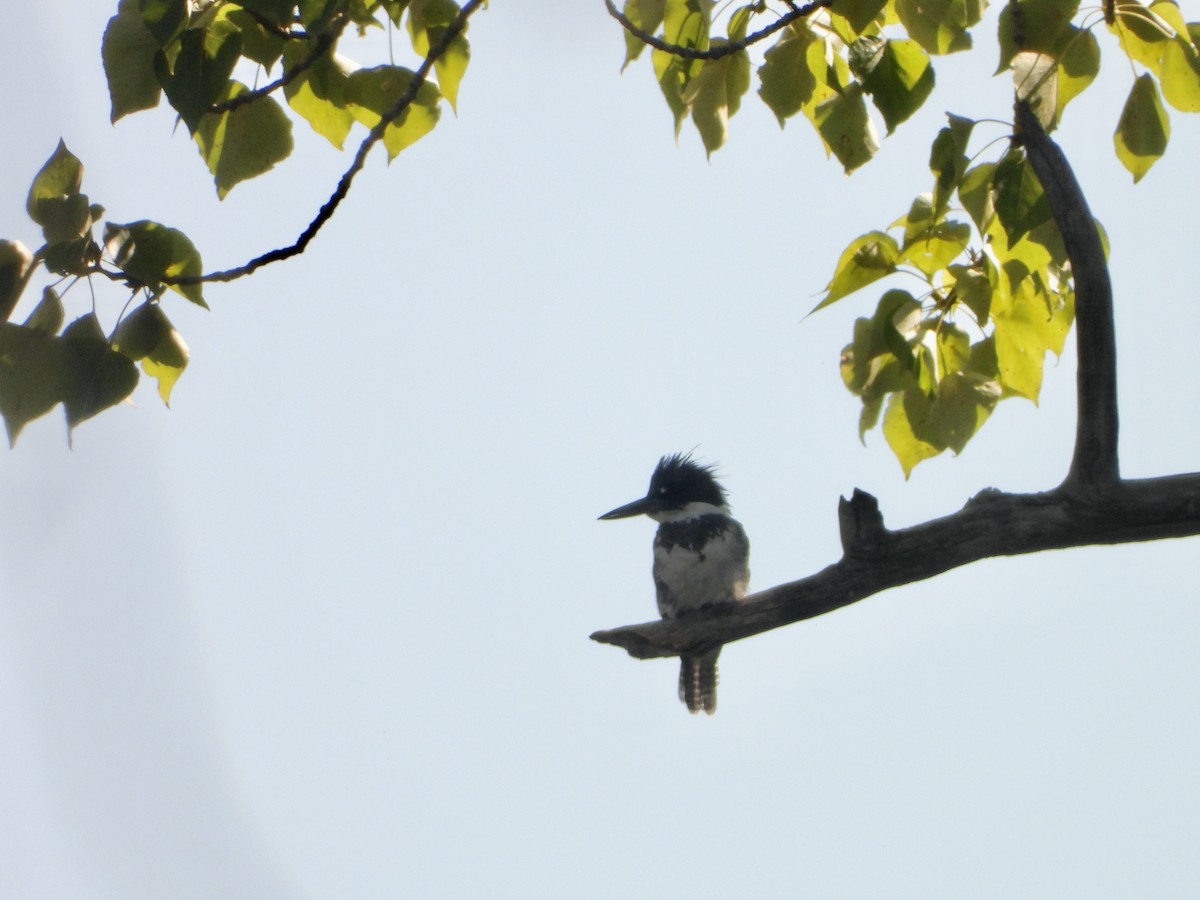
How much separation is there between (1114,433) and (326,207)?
1423mm

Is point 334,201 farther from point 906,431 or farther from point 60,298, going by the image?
point 906,431

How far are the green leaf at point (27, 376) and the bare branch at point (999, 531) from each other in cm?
138

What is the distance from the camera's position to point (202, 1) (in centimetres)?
223

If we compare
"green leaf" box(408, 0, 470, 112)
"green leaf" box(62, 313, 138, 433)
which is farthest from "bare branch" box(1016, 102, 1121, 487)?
"green leaf" box(62, 313, 138, 433)

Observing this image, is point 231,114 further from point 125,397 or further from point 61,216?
point 125,397

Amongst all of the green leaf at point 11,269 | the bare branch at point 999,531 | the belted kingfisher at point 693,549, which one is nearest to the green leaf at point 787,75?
the bare branch at point 999,531

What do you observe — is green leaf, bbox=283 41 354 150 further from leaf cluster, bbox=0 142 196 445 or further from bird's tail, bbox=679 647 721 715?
bird's tail, bbox=679 647 721 715

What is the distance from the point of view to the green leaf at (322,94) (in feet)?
7.72

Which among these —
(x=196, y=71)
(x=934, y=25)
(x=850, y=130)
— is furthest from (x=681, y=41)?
(x=196, y=71)

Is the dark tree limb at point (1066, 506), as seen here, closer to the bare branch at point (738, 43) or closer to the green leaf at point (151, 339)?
the bare branch at point (738, 43)

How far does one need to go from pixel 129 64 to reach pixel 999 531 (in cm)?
173

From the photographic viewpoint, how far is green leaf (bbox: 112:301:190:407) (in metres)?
2.15

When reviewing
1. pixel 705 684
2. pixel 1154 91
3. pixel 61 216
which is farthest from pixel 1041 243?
pixel 705 684

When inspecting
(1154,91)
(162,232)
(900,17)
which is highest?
(900,17)
